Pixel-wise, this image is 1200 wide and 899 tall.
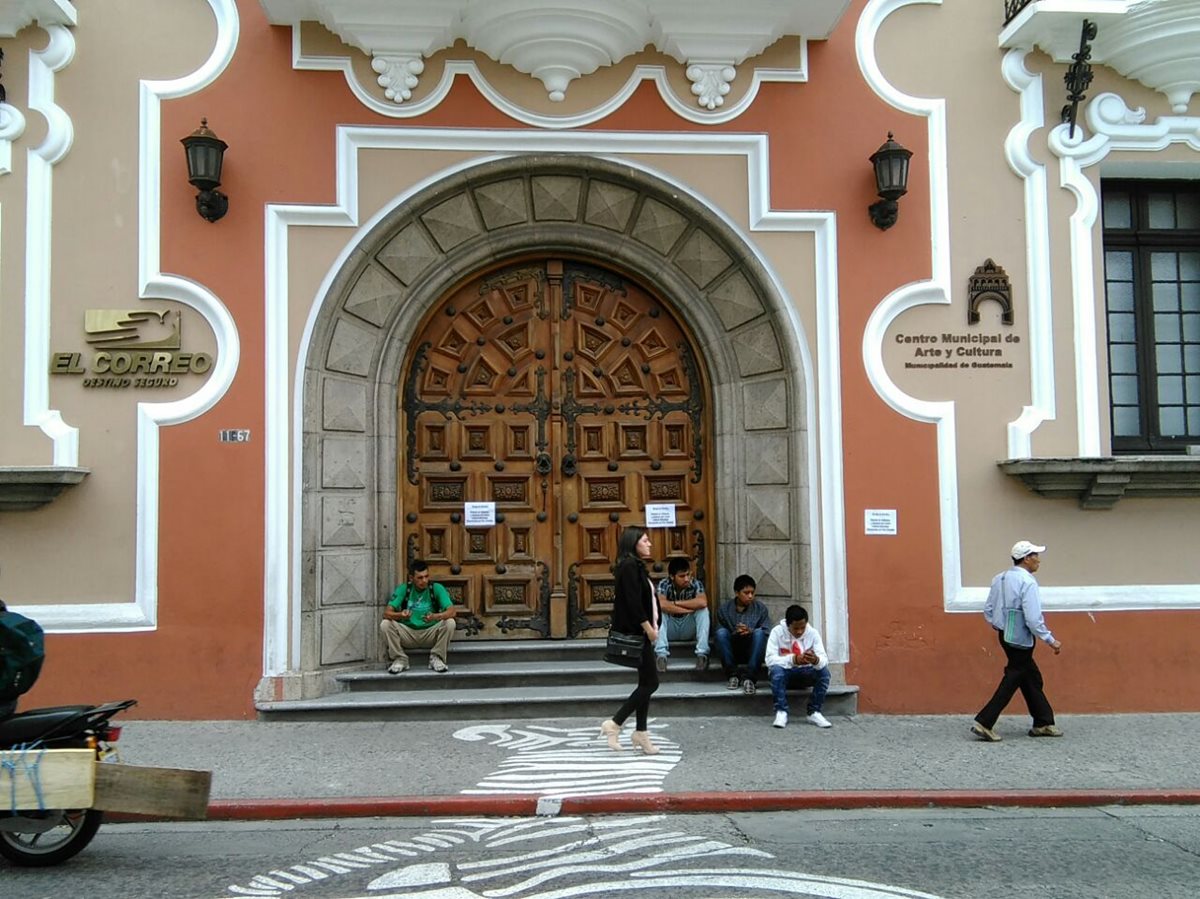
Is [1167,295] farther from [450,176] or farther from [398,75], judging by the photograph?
[398,75]

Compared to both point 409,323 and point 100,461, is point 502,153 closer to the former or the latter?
point 409,323

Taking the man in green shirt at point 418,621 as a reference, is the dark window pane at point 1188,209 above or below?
above

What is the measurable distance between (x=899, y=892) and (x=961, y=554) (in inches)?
194

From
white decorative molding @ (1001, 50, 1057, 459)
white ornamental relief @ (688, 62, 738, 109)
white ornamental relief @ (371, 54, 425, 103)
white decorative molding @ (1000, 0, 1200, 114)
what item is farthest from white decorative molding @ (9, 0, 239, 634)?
white decorative molding @ (1000, 0, 1200, 114)

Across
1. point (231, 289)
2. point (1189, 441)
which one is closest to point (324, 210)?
point (231, 289)

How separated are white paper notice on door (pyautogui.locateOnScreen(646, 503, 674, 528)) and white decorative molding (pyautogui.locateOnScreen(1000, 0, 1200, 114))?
5236 mm

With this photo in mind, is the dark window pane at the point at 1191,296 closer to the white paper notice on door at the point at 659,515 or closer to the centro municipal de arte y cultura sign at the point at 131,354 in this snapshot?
the white paper notice on door at the point at 659,515

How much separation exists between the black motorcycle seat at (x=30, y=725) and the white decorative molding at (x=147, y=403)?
314 cm

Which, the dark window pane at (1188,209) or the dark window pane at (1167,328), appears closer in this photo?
the dark window pane at (1167,328)

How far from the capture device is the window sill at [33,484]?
340 inches

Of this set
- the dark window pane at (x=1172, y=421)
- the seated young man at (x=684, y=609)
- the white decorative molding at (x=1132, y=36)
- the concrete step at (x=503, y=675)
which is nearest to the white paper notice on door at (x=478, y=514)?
the concrete step at (x=503, y=675)

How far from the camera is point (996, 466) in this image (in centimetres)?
970

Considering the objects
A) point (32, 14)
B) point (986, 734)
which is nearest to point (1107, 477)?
point (986, 734)

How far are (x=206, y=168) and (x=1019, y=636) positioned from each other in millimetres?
7549
